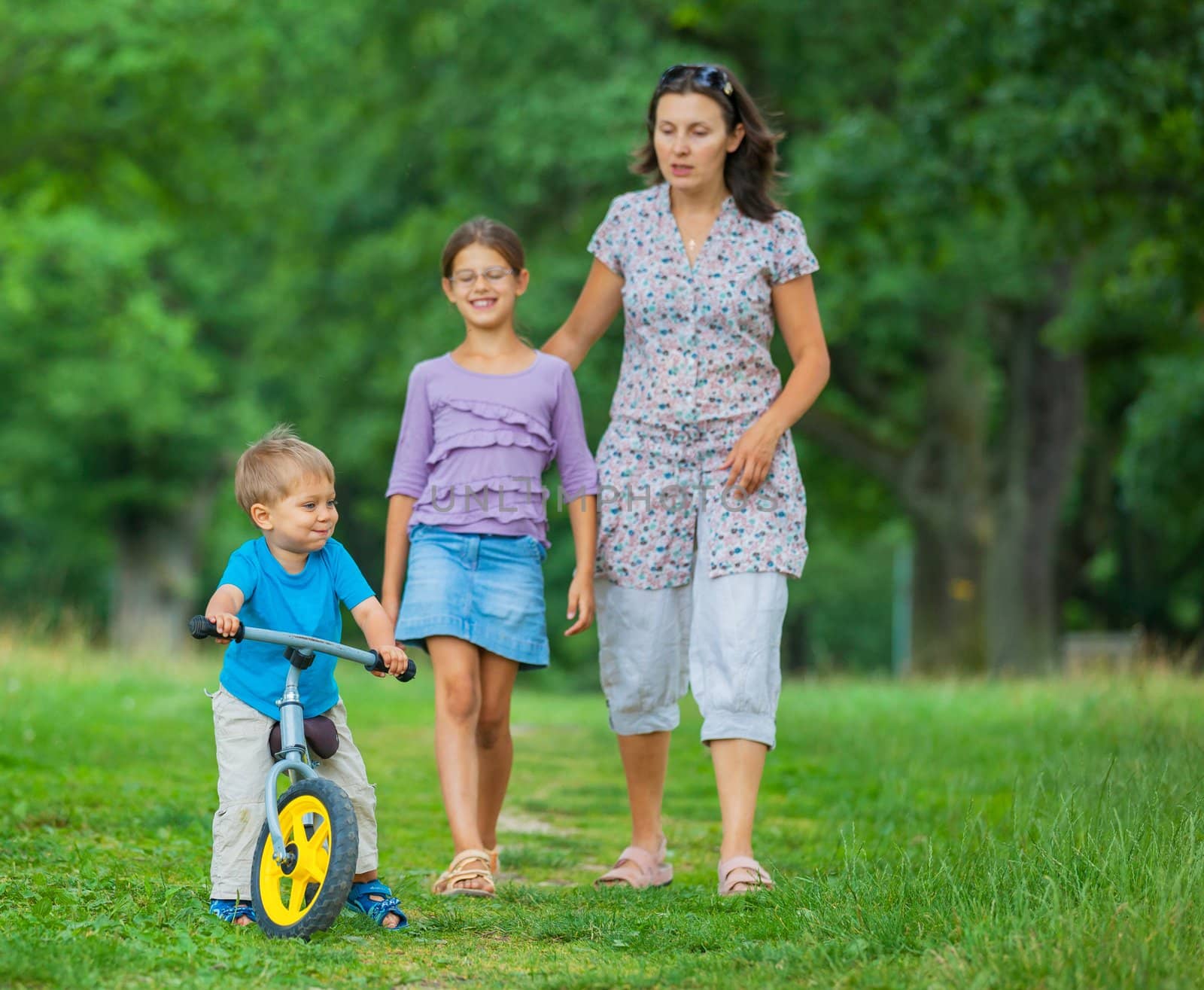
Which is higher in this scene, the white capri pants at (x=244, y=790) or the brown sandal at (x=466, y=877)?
the white capri pants at (x=244, y=790)

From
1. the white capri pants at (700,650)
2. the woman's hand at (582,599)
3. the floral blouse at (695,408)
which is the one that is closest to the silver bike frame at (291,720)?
the woman's hand at (582,599)

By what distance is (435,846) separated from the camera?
6.00m

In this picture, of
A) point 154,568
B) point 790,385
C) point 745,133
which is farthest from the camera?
point 154,568

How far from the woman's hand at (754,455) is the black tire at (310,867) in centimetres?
168

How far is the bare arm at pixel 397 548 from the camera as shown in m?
5.00

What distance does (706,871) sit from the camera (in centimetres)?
550

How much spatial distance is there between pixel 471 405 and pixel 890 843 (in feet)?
6.40

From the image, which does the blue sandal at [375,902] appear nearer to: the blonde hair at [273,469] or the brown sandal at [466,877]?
the brown sandal at [466,877]

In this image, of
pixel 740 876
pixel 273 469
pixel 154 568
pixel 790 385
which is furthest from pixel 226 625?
pixel 154 568

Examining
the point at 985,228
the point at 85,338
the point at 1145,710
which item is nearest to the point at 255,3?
the point at 85,338

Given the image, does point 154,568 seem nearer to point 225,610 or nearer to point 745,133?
point 745,133

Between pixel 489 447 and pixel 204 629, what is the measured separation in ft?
4.88

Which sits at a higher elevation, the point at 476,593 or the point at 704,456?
the point at 704,456

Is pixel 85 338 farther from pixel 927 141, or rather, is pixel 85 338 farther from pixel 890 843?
pixel 890 843
